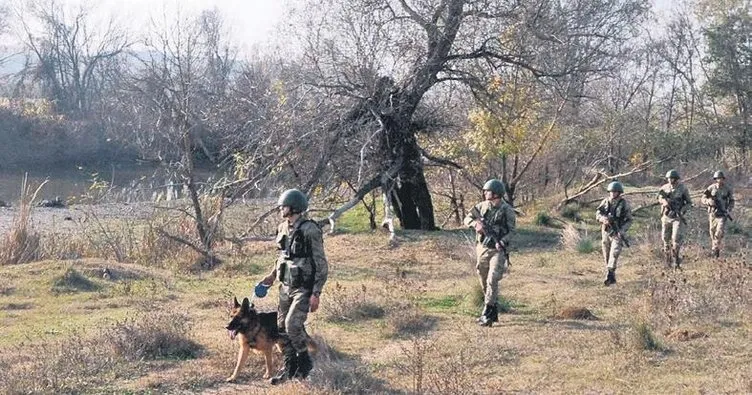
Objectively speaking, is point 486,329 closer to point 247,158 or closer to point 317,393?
point 317,393

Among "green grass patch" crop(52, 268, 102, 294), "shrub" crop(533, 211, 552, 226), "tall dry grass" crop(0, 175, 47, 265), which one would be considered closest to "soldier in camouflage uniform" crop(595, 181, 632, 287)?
"shrub" crop(533, 211, 552, 226)

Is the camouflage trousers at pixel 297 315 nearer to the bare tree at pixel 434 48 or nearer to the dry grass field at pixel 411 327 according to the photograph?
the dry grass field at pixel 411 327

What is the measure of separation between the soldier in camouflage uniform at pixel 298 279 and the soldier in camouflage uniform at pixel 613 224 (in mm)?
6857

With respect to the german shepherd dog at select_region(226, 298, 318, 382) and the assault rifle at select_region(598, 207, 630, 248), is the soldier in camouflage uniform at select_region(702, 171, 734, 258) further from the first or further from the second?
the german shepherd dog at select_region(226, 298, 318, 382)

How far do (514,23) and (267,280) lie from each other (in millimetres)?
11547

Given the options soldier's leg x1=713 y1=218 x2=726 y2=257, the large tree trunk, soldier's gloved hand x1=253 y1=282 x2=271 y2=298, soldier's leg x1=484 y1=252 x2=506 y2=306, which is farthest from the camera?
the large tree trunk

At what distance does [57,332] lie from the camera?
10031 mm

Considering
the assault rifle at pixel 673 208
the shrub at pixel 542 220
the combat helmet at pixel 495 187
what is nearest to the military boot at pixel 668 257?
the assault rifle at pixel 673 208

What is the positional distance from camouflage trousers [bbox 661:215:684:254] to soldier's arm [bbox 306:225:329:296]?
871cm

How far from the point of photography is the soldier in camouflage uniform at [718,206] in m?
15.4

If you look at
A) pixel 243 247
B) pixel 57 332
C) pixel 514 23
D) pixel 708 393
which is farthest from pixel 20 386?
pixel 514 23

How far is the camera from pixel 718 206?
1535 centimetres

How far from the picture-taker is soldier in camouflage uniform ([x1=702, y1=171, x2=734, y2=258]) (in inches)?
604

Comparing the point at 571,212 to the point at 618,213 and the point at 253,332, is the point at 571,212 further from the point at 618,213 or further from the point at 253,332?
the point at 253,332
